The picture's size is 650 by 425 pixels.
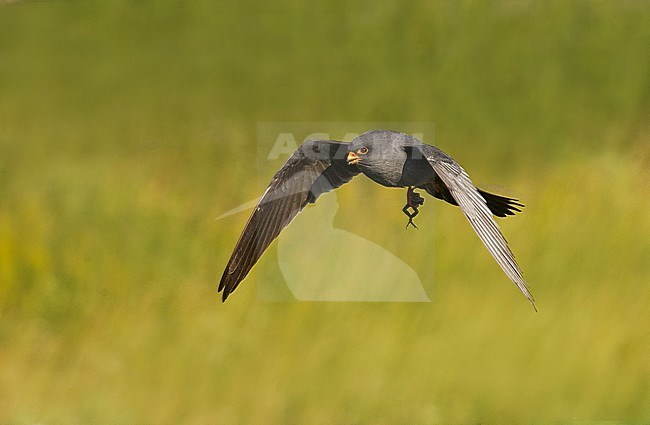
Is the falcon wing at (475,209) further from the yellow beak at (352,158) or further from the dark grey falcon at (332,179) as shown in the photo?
the yellow beak at (352,158)

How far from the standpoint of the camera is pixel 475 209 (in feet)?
10.2

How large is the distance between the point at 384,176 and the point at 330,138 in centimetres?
71

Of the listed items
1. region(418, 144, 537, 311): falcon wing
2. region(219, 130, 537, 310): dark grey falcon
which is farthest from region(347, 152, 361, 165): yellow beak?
region(418, 144, 537, 311): falcon wing

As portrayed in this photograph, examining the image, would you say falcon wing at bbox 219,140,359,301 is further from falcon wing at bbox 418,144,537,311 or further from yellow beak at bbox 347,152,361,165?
falcon wing at bbox 418,144,537,311

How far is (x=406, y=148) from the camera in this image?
3.56 m

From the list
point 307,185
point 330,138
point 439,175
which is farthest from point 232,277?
point 439,175

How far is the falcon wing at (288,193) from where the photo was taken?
384 centimetres

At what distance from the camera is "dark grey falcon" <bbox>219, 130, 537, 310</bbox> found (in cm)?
353

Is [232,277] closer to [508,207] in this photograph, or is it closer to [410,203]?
[410,203]

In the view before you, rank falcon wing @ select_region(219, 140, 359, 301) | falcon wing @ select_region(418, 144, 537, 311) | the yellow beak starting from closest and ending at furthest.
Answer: falcon wing @ select_region(418, 144, 537, 311) < the yellow beak < falcon wing @ select_region(219, 140, 359, 301)

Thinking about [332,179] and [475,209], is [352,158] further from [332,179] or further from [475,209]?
[475,209]

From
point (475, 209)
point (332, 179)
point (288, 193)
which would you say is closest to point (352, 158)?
point (332, 179)

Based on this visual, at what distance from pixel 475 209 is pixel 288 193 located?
103cm

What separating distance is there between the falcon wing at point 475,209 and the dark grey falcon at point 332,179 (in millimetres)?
62
